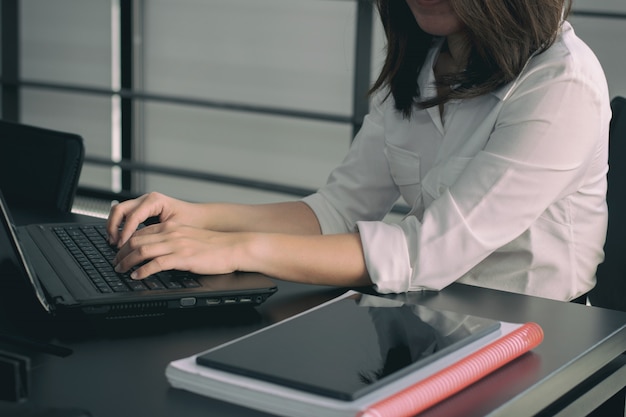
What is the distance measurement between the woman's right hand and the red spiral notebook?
0.38 m

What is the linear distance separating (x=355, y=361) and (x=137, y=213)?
56 centimetres

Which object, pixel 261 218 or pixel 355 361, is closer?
pixel 355 361

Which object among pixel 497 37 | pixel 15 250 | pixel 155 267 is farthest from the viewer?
pixel 497 37

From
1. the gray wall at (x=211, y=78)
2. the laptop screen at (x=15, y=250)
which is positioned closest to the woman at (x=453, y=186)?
the laptop screen at (x=15, y=250)

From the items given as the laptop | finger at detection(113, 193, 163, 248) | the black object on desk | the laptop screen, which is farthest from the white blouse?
the black object on desk

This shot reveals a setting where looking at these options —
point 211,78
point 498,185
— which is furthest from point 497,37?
point 211,78

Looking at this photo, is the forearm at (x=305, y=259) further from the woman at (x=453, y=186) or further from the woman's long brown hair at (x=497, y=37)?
the woman's long brown hair at (x=497, y=37)

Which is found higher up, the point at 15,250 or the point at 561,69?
the point at 561,69

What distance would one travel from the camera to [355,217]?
1755 millimetres

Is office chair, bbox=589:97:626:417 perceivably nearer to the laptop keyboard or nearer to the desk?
the desk

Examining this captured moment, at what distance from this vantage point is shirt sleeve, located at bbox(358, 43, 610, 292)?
4.31 feet

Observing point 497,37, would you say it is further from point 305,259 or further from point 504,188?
point 305,259

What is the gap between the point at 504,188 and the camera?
135 cm

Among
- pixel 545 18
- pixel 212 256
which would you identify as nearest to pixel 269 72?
pixel 545 18
